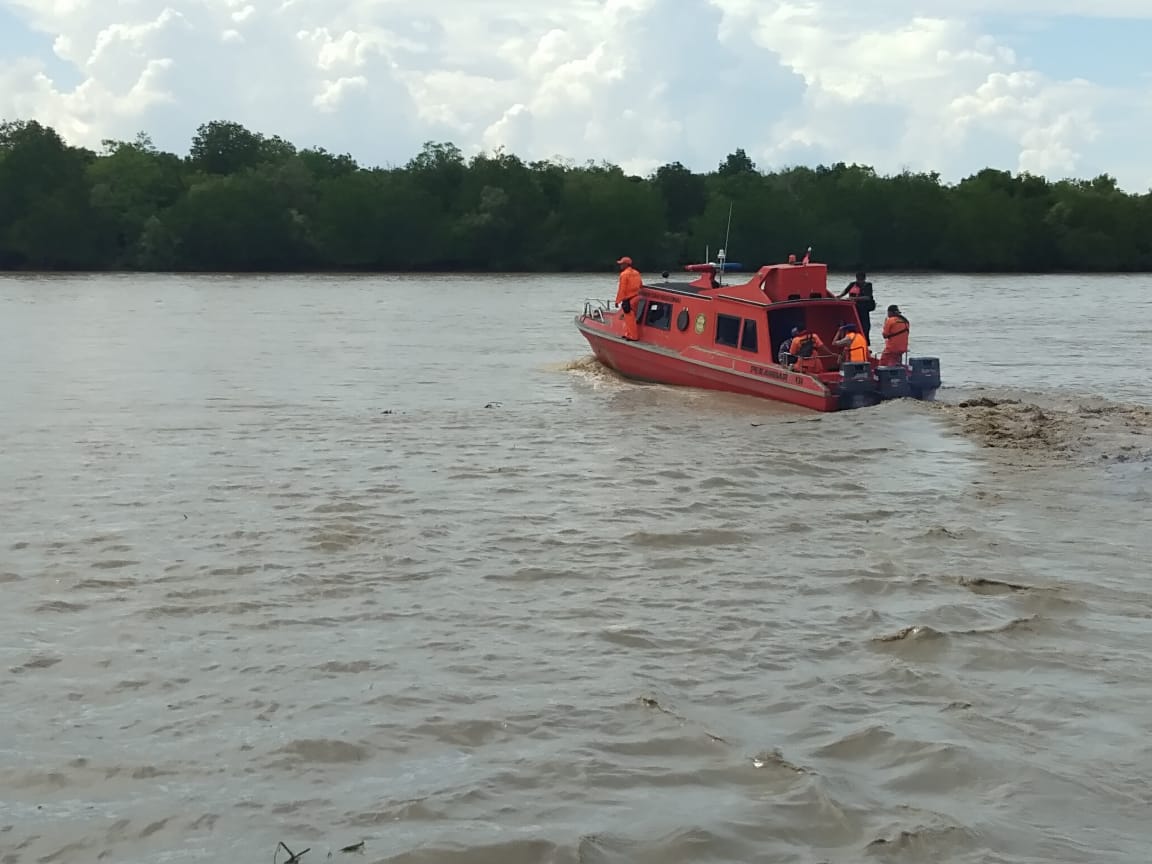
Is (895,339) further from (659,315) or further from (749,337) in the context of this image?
(659,315)

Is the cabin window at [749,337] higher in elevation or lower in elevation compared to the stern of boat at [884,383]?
higher

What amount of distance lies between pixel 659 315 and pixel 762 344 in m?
2.84

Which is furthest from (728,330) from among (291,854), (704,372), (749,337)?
(291,854)

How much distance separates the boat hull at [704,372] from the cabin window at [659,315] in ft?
1.42

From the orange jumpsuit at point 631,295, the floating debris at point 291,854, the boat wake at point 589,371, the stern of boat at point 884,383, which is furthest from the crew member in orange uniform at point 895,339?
the floating debris at point 291,854

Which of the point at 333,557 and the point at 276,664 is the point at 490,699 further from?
the point at 333,557

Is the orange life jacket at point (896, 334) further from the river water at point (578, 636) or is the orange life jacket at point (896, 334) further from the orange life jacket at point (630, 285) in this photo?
the orange life jacket at point (630, 285)

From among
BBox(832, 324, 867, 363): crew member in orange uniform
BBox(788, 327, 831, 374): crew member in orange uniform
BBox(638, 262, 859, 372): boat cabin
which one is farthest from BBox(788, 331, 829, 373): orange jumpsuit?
BBox(832, 324, 867, 363): crew member in orange uniform

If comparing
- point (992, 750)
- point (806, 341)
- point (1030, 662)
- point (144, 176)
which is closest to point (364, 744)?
point (992, 750)

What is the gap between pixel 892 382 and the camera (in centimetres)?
1950

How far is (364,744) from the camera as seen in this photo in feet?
21.7

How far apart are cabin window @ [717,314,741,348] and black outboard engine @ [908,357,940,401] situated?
2.73m

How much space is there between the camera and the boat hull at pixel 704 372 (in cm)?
1928

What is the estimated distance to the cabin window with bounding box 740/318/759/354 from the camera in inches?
817
